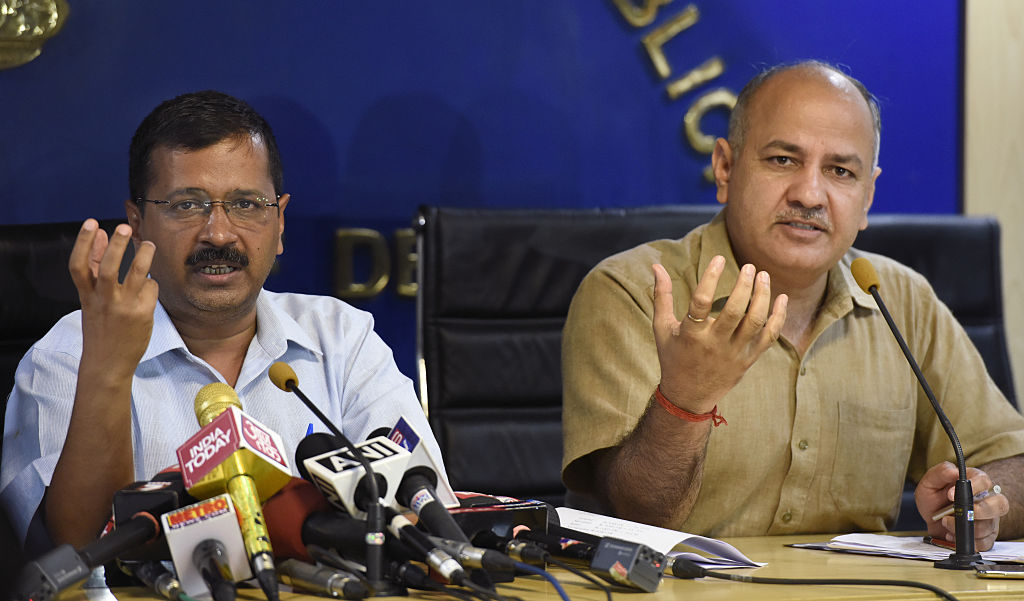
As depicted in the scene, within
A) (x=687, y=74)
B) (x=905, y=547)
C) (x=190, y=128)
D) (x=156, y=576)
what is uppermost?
(x=687, y=74)

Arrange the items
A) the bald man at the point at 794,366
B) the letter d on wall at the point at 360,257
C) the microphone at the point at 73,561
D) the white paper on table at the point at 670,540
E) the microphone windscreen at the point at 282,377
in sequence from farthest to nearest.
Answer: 1. the letter d on wall at the point at 360,257
2. the bald man at the point at 794,366
3. the white paper on table at the point at 670,540
4. the microphone windscreen at the point at 282,377
5. the microphone at the point at 73,561

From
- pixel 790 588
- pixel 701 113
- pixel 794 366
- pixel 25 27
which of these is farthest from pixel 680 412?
pixel 25 27

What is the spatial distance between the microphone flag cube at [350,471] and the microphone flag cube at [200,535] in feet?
0.31

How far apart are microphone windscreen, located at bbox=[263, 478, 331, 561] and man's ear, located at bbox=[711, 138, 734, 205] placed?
116 centimetres

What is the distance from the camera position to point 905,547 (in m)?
1.54

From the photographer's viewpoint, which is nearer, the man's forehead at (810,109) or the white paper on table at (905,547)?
the white paper on table at (905,547)

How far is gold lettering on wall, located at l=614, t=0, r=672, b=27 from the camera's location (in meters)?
2.95

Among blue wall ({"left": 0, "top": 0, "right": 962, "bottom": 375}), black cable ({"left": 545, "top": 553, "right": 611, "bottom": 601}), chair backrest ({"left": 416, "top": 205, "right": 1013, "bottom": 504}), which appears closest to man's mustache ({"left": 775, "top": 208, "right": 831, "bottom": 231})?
chair backrest ({"left": 416, "top": 205, "right": 1013, "bottom": 504})

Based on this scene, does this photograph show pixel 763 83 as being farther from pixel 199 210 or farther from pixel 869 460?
pixel 199 210

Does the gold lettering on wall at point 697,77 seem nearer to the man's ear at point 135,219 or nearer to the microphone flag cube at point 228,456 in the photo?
the man's ear at point 135,219

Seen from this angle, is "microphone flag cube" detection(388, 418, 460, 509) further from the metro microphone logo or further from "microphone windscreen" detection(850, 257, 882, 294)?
"microphone windscreen" detection(850, 257, 882, 294)

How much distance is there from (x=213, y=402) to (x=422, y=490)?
25 centimetres

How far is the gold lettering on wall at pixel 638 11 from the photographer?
2.95 m

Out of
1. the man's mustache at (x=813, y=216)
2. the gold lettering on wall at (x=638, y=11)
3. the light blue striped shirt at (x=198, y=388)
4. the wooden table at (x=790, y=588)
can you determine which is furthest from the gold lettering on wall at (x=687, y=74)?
the wooden table at (x=790, y=588)
